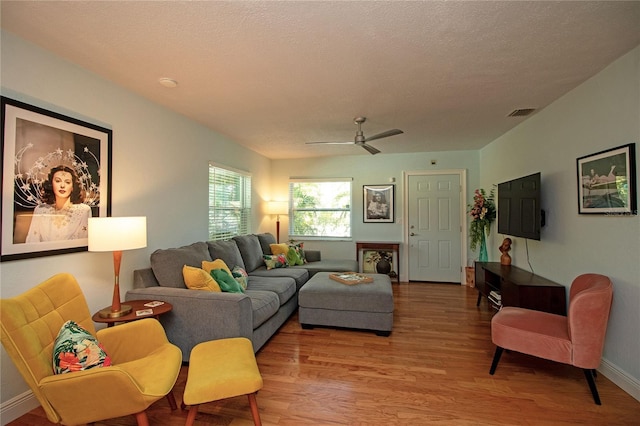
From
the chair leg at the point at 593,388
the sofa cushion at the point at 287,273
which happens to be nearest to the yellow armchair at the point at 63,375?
the sofa cushion at the point at 287,273

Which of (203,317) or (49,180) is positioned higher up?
(49,180)

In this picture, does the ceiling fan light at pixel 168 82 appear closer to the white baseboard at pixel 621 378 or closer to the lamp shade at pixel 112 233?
the lamp shade at pixel 112 233

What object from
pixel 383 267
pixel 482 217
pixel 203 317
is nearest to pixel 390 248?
pixel 383 267

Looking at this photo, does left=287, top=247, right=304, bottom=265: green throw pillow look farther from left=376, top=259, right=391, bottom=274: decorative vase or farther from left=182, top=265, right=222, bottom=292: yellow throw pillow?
left=182, top=265, right=222, bottom=292: yellow throw pillow

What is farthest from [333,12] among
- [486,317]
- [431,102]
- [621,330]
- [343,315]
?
[486,317]

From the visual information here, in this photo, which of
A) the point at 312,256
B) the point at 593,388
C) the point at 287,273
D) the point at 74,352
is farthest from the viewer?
the point at 312,256

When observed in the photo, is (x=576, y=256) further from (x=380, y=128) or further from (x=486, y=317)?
(x=380, y=128)

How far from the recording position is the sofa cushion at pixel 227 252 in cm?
350

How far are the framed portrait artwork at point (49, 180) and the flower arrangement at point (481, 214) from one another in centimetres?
470

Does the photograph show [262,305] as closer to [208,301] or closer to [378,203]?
[208,301]

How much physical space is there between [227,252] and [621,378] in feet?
12.3

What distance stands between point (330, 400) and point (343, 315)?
3.86ft

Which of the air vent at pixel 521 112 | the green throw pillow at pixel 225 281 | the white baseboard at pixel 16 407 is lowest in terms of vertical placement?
the white baseboard at pixel 16 407

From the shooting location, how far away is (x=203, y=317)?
94.3 inches
